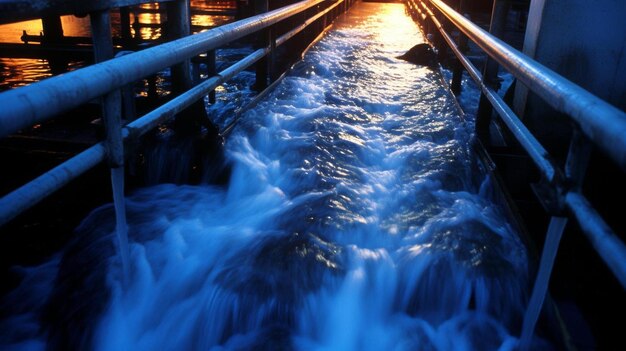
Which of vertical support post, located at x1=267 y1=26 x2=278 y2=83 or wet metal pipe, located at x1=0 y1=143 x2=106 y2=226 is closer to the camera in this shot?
wet metal pipe, located at x1=0 y1=143 x2=106 y2=226

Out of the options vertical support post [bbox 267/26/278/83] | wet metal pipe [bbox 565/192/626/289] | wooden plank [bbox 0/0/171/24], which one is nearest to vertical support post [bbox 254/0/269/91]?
vertical support post [bbox 267/26/278/83]

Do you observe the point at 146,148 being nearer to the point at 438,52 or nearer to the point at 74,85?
the point at 74,85

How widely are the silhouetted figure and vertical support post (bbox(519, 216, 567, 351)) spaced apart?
5.91 meters

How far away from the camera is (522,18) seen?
11109mm

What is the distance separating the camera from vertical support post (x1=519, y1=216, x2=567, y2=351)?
168 cm

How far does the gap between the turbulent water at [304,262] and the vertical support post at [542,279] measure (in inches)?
4.0

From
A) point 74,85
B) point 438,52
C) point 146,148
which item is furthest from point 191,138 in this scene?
point 438,52

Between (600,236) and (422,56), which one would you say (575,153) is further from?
(422,56)

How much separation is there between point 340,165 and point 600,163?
66.9 inches

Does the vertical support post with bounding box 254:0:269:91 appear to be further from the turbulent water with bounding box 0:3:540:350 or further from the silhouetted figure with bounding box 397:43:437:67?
the silhouetted figure with bounding box 397:43:437:67

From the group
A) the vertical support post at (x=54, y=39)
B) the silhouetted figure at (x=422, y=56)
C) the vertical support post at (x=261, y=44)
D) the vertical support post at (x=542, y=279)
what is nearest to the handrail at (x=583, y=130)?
the vertical support post at (x=542, y=279)

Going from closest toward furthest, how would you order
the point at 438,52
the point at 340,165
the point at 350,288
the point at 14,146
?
1. the point at 350,288
2. the point at 14,146
3. the point at 340,165
4. the point at 438,52

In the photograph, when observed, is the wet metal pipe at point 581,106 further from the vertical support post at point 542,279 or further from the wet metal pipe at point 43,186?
the wet metal pipe at point 43,186

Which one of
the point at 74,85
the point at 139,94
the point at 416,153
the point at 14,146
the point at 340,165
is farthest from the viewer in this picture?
the point at 139,94
